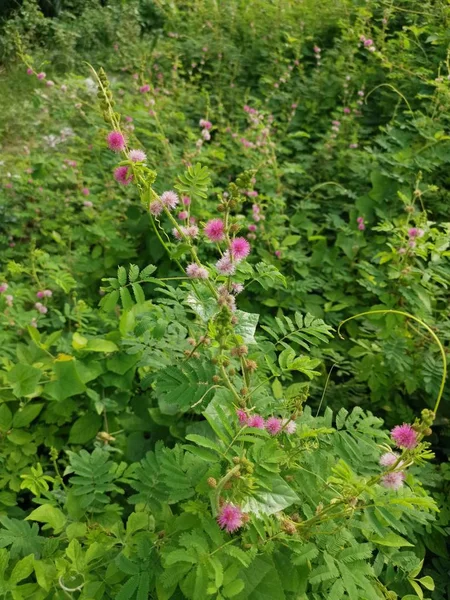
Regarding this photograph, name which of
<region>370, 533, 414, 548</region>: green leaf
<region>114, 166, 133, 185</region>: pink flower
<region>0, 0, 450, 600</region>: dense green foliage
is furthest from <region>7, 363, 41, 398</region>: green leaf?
<region>370, 533, 414, 548</region>: green leaf

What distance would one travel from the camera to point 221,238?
50.6 inches

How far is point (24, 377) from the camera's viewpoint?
193 centimetres

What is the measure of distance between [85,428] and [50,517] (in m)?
0.51

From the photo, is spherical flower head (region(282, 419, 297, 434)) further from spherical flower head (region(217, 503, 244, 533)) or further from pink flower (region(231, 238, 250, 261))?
pink flower (region(231, 238, 250, 261))

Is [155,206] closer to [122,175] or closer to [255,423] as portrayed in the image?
[122,175]

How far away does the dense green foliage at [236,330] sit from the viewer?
1205mm

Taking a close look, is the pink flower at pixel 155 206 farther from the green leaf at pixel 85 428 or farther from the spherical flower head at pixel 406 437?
the green leaf at pixel 85 428

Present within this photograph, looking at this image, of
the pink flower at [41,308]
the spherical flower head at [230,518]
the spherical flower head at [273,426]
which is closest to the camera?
the spherical flower head at [230,518]

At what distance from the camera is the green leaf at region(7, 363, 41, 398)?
1.92 meters

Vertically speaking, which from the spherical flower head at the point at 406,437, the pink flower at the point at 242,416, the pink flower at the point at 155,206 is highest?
the pink flower at the point at 155,206

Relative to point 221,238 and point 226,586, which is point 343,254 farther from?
point 226,586

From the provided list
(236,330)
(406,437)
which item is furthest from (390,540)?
(236,330)

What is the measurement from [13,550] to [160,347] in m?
0.69

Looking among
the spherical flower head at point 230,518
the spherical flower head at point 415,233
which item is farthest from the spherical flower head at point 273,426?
the spherical flower head at point 415,233
